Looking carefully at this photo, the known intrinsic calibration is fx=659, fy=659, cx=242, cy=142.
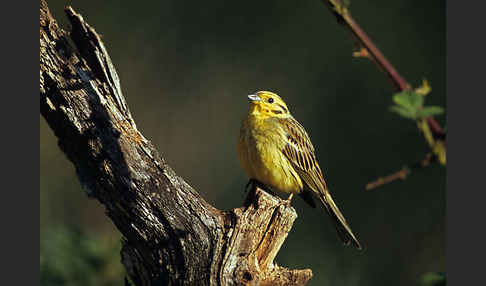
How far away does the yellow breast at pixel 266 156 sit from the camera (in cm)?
425

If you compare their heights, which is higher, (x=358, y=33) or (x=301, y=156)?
(x=358, y=33)

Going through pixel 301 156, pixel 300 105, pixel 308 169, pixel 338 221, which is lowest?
pixel 338 221

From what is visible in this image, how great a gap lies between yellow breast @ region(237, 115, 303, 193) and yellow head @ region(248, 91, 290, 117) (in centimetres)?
11

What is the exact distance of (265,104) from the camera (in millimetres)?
4609

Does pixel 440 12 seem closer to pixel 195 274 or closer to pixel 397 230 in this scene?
pixel 397 230

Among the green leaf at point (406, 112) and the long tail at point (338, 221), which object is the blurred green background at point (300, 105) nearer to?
the long tail at point (338, 221)

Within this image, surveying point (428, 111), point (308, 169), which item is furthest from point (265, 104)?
point (428, 111)

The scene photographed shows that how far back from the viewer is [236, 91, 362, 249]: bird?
14.0ft

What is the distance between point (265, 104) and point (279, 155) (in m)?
0.44

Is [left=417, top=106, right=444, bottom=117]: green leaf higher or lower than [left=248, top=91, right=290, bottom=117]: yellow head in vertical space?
lower

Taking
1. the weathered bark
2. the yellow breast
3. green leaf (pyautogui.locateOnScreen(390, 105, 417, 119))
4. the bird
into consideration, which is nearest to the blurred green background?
the bird

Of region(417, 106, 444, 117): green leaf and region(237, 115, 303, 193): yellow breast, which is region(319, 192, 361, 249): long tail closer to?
region(237, 115, 303, 193): yellow breast

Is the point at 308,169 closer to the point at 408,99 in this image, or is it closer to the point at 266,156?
the point at 266,156

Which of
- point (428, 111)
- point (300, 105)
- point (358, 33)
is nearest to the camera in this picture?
point (358, 33)
